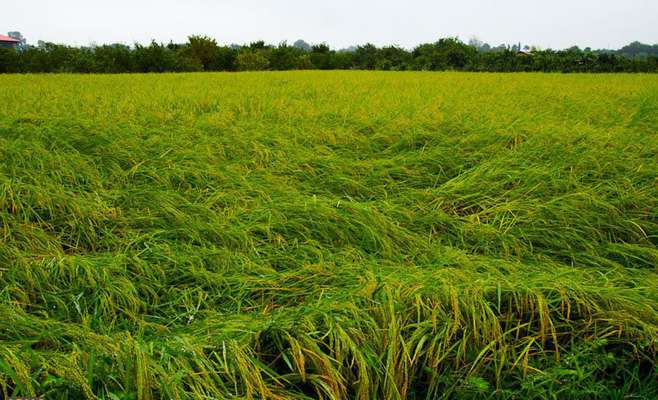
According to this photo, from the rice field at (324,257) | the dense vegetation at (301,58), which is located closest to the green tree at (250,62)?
the dense vegetation at (301,58)

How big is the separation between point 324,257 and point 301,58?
15681 millimetres

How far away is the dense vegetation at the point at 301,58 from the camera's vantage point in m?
13.9

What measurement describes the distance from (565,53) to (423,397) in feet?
54.2

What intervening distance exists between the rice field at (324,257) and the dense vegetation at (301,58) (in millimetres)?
10464

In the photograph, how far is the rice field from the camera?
5.00 ft

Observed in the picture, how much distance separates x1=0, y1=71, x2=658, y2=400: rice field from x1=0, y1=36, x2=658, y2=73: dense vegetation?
10464mm

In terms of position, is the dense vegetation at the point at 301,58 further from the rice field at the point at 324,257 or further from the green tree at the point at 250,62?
the rice field at the point at 324,257

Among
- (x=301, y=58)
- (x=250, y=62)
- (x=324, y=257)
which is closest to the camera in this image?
(x=324, y=257)

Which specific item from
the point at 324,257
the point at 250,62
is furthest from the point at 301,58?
the point at 324,257

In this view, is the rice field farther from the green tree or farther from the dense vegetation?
the green tree

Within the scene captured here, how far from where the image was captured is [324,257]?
7.57ft

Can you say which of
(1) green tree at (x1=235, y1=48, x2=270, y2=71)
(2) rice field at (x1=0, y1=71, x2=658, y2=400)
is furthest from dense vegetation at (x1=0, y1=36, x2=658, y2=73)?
(2) rice field at (x1=0, y1=71, x2=658, y2=400)

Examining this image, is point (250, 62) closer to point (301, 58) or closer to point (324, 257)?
point (301, 58)

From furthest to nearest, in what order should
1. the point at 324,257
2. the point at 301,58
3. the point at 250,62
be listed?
the point at 301,58 < the point at 250,62 < the point at 324,257
